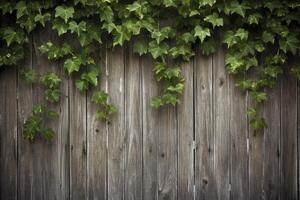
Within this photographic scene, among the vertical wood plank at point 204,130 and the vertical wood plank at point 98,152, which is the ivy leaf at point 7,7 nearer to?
the vertical wood plank at point 98,152

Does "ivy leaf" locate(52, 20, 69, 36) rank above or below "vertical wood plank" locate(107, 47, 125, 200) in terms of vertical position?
above

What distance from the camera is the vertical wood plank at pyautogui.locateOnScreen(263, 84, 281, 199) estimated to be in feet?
11.6

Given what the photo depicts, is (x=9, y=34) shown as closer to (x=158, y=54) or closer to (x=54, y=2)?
(x=54, y=2)

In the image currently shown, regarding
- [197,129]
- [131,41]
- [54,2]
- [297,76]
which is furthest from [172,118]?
[54,2]

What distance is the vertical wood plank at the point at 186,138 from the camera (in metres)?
3.54

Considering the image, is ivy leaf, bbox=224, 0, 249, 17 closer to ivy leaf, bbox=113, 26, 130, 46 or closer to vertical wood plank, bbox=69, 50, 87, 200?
ivy leaf, bbox=113, 26, 130, 46

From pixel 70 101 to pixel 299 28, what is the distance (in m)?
1.89

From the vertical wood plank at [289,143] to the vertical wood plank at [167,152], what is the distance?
858 millimetres

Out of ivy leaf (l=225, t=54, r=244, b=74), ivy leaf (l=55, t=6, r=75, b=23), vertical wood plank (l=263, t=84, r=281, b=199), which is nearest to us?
ivy leaf (l=55, t=6, r=75, b=23)

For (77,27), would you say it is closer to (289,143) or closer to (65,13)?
(65,13)

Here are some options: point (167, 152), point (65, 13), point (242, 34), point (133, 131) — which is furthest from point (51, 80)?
point (242, 34)

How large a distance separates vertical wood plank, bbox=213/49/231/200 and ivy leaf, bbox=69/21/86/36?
1.07 m

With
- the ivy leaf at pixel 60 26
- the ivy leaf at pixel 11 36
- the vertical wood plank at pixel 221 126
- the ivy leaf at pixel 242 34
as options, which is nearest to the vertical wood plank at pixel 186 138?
the vertical wood plank at pixel 221 126

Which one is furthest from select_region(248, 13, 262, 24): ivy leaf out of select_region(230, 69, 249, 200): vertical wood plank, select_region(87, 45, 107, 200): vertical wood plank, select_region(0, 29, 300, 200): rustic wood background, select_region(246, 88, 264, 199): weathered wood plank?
select_region(87, 45, 107, 200): vertical wood plank
